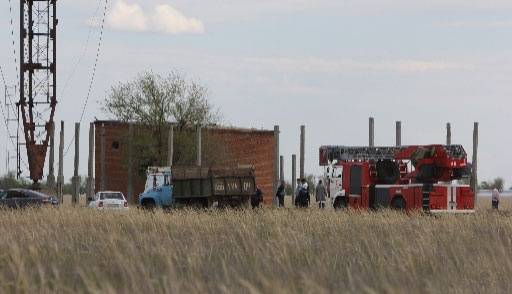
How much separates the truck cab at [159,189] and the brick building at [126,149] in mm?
20135

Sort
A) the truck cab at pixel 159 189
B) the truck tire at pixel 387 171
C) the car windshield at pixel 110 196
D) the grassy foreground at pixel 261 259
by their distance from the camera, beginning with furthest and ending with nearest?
the car windshield at pixel 110 196 < the truck cab at pixel 159 189 < the truck tire at pixel 387 171 < the grassy foreground at pixel 261 259

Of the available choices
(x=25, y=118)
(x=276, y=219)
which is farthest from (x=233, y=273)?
(x=25, y=118)

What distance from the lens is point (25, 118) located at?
220 ft

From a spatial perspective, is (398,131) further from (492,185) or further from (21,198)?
(492,185)

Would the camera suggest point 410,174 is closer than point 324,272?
No

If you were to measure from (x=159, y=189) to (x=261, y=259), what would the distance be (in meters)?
34.3

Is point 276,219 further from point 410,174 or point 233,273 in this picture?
point 410,174

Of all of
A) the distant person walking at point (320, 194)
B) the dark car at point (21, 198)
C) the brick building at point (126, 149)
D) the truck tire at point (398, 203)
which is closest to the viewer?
the truck tire at point (398, 203)

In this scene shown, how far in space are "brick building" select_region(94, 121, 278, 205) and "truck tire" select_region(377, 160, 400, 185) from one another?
88.5 feet

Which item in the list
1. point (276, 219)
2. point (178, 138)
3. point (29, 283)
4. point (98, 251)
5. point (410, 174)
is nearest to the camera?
point (29, 283)

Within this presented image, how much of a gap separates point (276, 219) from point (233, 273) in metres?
13.1

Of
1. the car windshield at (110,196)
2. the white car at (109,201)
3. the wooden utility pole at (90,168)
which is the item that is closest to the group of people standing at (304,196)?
the white car at (109,201)

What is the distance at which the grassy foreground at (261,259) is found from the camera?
11508mm

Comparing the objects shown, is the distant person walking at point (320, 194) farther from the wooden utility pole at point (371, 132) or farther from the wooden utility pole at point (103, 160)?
the wooden utility pole at point (103, 160)
